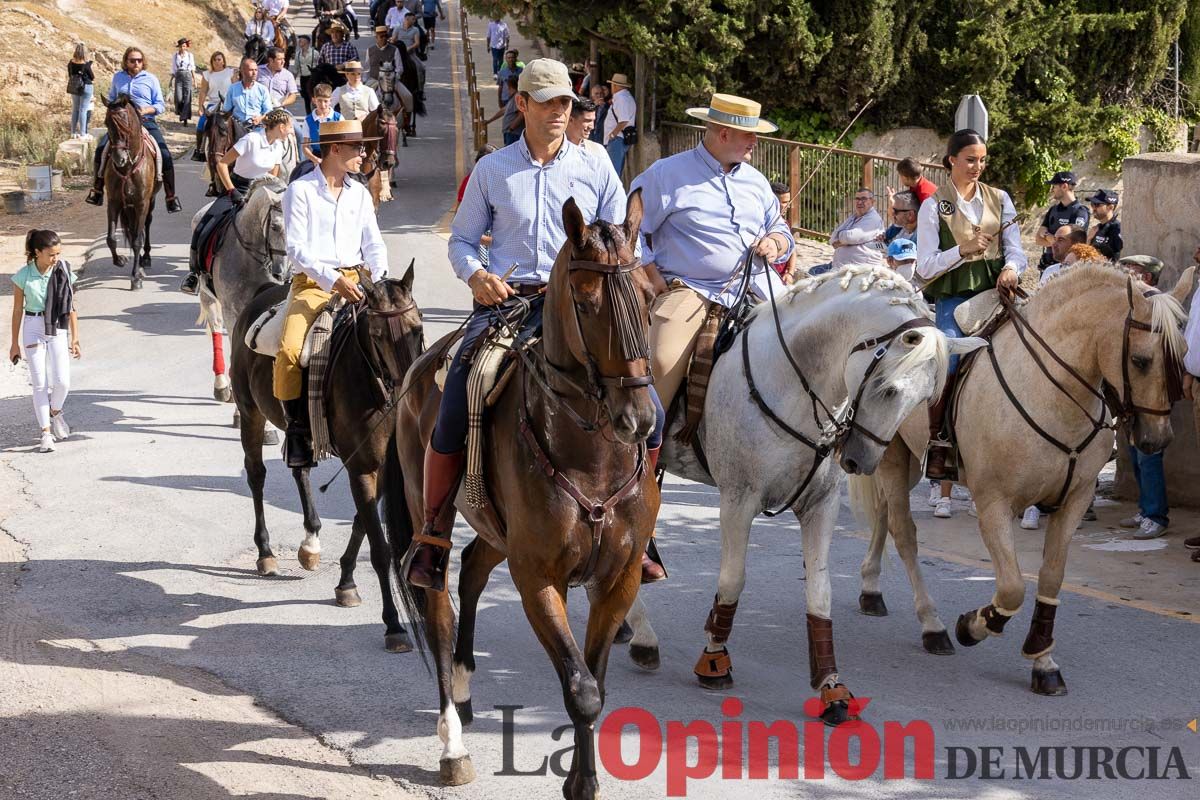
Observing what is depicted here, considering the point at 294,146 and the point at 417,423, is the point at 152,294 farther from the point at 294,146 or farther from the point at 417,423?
the point at 417,423

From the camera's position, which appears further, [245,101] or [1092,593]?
[245,101]

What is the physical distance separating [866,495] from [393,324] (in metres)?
3.19

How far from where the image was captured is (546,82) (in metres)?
6.43

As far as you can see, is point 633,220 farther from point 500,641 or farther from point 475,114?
point 475,114

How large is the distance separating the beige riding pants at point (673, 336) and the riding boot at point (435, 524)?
1.56m

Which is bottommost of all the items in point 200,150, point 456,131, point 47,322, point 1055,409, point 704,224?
point 47,322

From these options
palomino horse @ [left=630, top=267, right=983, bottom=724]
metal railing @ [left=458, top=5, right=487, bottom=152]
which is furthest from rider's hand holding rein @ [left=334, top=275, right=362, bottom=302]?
metal railing @ [left=458, top=5, right=487, bottom=152]

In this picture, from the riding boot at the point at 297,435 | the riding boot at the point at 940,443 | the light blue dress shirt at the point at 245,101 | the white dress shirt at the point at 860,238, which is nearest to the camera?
the riding boot at the point at 940,443

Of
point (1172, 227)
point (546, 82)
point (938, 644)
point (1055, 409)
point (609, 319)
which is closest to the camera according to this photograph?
point (609, 319)

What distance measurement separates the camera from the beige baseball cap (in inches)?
253

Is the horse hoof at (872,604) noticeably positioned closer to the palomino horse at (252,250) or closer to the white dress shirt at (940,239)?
the white dress shirt at (940,239)

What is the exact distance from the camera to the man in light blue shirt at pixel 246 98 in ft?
65.2

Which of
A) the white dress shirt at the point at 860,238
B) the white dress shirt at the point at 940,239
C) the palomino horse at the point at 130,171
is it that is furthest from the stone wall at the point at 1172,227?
the palomino horse at the point at 130,171

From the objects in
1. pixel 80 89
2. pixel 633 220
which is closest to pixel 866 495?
pixel 633 220
